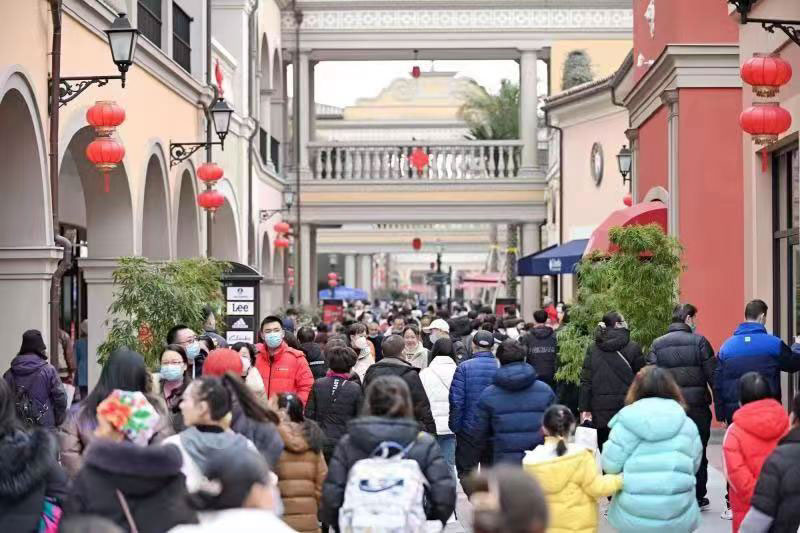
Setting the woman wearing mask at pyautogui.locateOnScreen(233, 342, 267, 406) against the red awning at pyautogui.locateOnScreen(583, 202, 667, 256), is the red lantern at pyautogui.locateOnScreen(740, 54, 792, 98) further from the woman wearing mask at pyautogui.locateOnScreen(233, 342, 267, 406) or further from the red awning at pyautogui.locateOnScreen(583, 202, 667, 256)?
the red awning at pyautogui.locateOnScreen(583, 202, 667, 256)

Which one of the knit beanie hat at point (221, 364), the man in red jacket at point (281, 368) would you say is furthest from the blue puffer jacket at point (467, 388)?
the knit beanie hat at point (221, 364)

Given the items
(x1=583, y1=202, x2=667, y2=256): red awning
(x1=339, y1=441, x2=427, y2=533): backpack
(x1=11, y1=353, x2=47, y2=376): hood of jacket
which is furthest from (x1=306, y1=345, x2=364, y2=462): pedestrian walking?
(x1=583, y1=202, x2=667, y2=256): red awning

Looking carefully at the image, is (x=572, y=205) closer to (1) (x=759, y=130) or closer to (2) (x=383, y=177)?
(2) (x=383, y=177)

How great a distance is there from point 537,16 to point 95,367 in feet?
64.4

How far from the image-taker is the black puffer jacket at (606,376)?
12.2m

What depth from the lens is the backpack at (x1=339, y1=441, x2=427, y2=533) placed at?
649 centimetres

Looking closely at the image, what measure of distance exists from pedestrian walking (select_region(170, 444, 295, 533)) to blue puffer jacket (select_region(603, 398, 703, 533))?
10.7 ft

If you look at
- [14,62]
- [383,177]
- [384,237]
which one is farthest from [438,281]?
[14,62]

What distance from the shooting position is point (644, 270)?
50.1 feet

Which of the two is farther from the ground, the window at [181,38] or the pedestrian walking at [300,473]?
the window at [181,38]

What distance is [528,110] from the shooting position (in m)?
36.0

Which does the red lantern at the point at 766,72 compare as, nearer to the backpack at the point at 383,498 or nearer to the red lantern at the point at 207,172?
the backpack at the point at 383,498

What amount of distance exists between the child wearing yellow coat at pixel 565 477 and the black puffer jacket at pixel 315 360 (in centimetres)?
697

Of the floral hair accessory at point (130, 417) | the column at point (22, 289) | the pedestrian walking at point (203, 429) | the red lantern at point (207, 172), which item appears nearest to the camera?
the floral hair accessory at point (130, 417)
